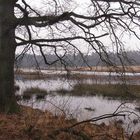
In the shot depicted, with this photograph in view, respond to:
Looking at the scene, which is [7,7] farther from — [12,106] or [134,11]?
[134,11]

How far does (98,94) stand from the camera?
87.3 ft

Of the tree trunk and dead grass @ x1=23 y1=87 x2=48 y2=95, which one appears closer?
the tree trunk

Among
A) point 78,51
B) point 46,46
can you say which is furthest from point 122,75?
point 46,46

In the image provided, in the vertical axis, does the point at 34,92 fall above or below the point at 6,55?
below

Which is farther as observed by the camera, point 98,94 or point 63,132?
point 98,94

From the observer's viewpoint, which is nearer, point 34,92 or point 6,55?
point 6,55

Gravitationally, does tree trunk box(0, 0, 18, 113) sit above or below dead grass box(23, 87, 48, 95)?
above

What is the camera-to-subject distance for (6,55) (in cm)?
1173

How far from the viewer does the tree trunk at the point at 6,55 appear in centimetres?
1166

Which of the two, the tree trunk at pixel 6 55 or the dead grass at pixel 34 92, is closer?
the tree trunk at pixel 6 55

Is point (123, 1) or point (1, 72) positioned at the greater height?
point (123, 1)

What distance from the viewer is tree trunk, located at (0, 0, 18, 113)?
1166 centimetres

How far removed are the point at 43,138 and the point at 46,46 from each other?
18.3ft

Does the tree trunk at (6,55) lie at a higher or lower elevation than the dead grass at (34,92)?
higher
